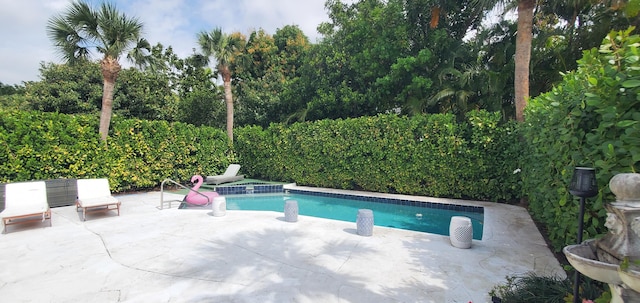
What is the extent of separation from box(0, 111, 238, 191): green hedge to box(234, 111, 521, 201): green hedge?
3546 mm

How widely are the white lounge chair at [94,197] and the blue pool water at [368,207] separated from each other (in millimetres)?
4091

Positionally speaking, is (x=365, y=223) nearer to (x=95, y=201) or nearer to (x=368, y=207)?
(x=368, y=207)

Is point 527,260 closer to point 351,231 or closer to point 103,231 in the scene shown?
point 351,231

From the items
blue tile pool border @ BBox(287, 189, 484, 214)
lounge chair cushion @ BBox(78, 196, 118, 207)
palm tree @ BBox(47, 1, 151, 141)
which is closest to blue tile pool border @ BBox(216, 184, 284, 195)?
Result: blue tile pool border @ BBox(287, 189, 484, 214)

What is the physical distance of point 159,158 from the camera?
515 inches

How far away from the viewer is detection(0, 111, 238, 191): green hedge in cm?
896

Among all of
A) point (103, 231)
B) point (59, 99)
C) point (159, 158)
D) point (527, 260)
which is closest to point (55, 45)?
point (159, 158)

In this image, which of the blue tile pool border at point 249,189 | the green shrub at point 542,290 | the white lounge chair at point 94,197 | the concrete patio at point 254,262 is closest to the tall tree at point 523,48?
the concrete patio at point 254,262

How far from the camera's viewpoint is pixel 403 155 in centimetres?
1162

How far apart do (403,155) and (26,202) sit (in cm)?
1179

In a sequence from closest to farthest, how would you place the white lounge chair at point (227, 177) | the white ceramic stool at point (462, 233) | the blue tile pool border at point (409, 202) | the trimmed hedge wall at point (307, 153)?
the white ceramic stool at point (462, 233) < the trimmed hedge wall at point (307, 153) < the blue tile pool border at point (409, 202) < the white lounge chair at point (227, 177)

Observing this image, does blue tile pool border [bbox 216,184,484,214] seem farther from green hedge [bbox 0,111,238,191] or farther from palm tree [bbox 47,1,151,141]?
palm tree [bbox 47,1,151,141]

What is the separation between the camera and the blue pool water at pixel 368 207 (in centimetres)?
880

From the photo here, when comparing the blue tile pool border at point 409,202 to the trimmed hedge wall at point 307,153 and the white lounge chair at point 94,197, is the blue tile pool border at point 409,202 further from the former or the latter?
the white lounge chair at point 94,197
